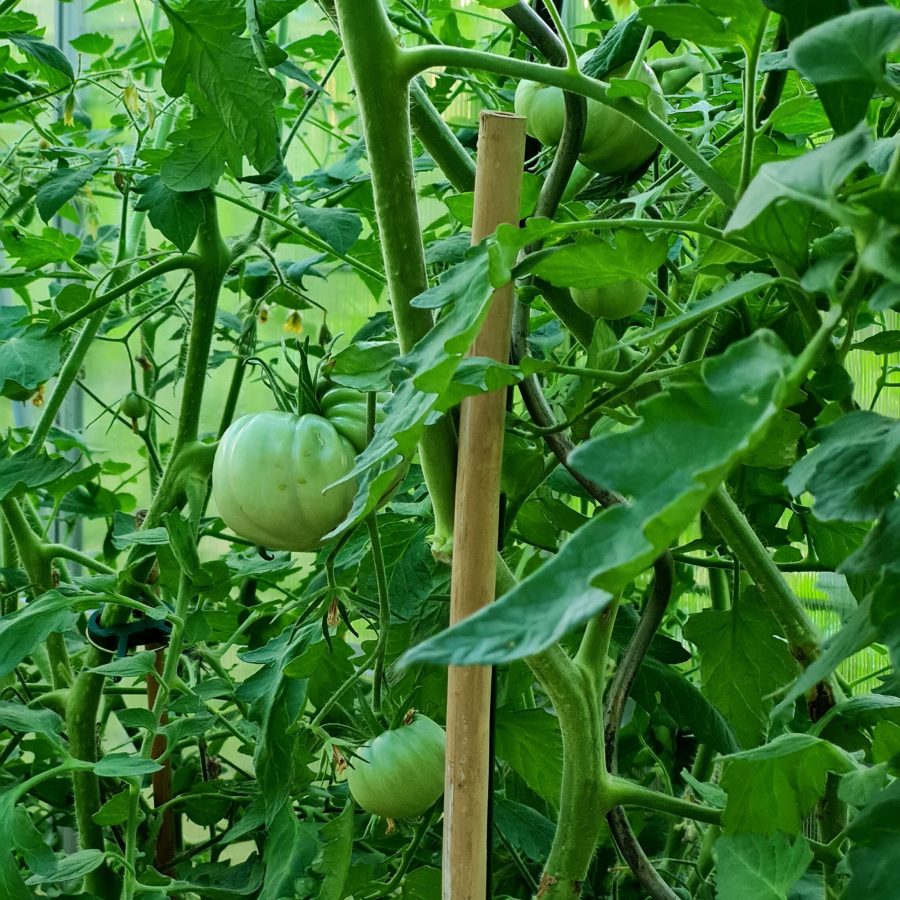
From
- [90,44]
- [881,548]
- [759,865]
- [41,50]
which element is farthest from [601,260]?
[90,44]

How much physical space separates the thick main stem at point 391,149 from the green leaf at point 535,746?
0.85 ft

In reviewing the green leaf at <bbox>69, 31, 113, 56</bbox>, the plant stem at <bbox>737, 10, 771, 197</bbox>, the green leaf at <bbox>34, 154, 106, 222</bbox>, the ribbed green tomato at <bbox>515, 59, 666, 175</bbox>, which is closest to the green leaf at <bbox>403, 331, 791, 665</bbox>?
the plant stem at <bbox>737, 10, 771, 197</bbox>

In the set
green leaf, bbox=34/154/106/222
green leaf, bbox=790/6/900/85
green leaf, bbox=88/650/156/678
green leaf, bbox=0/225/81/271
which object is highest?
green leaf, bbox=790/6/900/85

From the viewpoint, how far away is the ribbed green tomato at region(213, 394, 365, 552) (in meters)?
0.60

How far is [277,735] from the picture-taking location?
0.68 meters

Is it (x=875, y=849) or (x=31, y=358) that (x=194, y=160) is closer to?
(x=31, y=358)

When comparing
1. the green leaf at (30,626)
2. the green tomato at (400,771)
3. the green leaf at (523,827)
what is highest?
the green leaf at (30,626)

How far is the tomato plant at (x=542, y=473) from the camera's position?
0.30 m

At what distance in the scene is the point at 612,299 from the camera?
22.1 inches

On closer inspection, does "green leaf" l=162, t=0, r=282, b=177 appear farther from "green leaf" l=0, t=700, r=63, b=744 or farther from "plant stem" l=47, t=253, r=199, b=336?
"green leaf" l=0, t=700, r=63, b=744

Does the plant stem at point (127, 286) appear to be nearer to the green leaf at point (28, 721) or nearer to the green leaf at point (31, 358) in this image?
the green leaf at point (31, 358)

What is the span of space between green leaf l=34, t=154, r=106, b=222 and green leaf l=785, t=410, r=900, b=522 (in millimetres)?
731

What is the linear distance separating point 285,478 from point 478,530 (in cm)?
15

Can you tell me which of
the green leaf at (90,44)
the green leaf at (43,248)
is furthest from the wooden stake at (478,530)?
the green leaf at (90,44)
